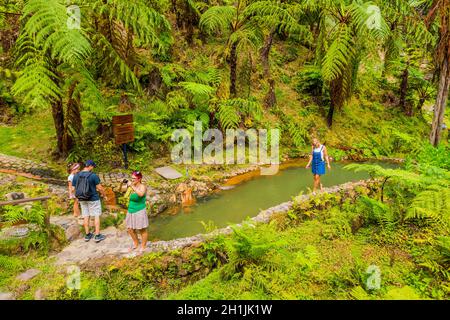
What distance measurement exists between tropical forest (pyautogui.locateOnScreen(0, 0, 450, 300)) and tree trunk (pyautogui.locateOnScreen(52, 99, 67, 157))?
7 centimetres

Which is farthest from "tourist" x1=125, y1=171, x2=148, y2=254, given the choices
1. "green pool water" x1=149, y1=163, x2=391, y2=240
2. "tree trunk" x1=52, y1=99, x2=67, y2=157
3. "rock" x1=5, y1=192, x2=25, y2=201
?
"tree trunk" x1=52, y1=99, x2=67, y2=157

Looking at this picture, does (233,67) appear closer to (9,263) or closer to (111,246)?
(111,246)

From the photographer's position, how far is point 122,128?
8.16 metres

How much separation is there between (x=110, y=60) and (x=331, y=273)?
6.83 metres

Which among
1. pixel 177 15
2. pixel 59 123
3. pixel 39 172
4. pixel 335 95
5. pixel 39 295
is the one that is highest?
pixel 177 15

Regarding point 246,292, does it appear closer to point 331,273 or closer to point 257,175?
point 331,273

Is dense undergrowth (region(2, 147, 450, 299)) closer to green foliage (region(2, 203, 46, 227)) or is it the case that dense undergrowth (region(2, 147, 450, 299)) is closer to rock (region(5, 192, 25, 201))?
green foliage (region(2, 203, 46, 227))

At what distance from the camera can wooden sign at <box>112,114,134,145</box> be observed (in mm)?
8055

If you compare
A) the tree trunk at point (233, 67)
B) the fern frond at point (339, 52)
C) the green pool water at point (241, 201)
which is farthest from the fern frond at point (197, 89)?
the fern frond at point (339, 52)

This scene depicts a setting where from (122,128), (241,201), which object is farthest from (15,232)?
(241,201)

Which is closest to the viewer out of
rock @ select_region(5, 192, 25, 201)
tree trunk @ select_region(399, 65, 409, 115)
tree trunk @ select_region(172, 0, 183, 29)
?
rock @ select_region(5, 192, 25, 201)

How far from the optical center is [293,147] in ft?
39.8

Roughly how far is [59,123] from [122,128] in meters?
1.66
